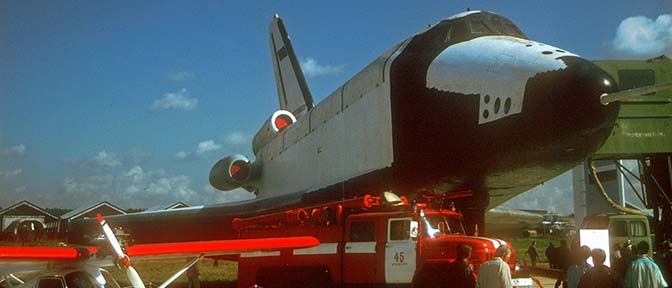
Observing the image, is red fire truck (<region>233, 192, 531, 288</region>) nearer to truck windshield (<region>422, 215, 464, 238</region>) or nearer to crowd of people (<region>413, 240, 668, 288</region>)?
truck windshield (<region>422, 215, 464, 238</region>)

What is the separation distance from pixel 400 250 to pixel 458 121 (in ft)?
7.83

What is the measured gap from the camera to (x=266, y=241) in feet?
32.0

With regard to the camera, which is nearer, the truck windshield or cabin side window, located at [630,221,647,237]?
the truck windshield

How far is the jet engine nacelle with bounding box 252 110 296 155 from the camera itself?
2006 cm

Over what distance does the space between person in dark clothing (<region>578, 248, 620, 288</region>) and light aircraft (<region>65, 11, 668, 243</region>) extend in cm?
206

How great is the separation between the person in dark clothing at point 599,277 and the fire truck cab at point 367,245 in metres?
1.58

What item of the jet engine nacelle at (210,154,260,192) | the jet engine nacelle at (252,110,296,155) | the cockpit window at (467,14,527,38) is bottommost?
the jet engine nacelle at (210,154,260,192)

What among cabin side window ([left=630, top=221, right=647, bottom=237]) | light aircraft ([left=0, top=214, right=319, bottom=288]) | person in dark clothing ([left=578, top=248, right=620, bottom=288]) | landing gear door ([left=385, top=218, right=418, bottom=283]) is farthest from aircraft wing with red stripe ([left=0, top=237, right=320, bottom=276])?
cabin side window ([left=630, top=221, right=647, bottom=237])

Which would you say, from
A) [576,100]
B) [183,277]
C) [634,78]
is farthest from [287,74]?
[576,100]

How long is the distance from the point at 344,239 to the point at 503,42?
4461mm

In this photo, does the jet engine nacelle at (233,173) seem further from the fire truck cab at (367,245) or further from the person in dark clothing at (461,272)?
the person in dark clothing at (461,272)

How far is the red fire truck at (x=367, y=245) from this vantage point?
28.4 feet

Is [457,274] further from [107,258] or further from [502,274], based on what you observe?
[107,258]

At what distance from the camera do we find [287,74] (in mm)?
25141
